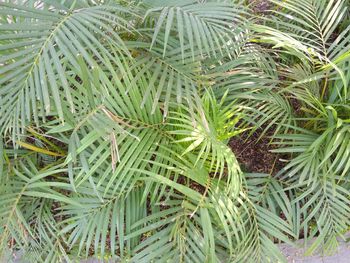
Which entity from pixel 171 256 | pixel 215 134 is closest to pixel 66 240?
pixel 171 256

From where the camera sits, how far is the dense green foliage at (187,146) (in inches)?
43.0

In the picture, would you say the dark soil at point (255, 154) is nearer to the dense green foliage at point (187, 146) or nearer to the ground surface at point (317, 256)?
the dense green foliage at point (187, 146)

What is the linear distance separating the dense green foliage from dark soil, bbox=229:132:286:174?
0.05 metres

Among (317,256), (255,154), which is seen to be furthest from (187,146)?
(317,256)

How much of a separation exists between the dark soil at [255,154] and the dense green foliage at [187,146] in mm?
48

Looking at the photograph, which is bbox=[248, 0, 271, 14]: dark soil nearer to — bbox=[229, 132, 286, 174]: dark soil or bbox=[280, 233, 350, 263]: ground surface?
bbox=[229, 132, 286, 174]: dark soil

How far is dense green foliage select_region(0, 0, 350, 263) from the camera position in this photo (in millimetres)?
1092

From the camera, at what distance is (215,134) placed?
115 cm

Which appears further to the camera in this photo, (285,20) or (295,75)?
(285,20)

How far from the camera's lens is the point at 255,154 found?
1437 mm

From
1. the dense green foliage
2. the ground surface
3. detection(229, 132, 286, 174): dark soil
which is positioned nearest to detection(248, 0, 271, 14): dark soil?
the dense green foliage

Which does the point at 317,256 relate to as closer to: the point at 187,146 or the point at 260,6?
the point at 187,146

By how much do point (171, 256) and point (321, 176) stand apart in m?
0.55

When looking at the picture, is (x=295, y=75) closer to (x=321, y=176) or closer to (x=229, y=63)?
(x=229, y=63)
